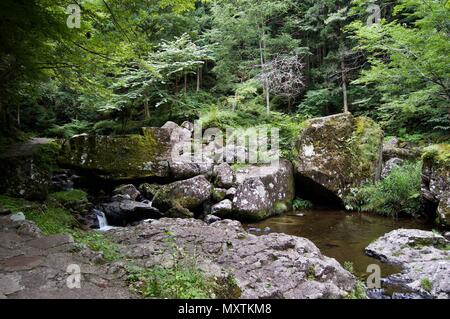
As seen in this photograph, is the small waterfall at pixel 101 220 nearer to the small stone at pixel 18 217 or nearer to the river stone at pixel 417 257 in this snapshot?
the small stone at pixel 18 217

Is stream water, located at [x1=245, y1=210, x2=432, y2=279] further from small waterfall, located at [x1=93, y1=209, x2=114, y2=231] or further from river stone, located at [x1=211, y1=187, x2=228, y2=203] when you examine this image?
small waterfall, located at [x1=93, y1=209, x2=114, y2=231]

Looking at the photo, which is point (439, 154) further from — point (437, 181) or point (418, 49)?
point (418, 49)

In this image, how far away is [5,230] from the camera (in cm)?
531

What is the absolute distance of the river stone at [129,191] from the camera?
32.6 ft

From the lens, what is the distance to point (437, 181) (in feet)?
28.0

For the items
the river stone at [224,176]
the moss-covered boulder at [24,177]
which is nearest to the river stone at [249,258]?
the moss-covered boulder at [24,177]

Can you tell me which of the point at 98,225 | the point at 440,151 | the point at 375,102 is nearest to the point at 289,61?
the point at 375,102

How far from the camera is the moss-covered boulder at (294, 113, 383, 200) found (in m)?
10.8

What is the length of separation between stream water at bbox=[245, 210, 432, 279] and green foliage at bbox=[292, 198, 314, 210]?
1.44 ft

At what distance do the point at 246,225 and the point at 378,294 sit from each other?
4.53 m

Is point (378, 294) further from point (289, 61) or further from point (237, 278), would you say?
point (289, 61)

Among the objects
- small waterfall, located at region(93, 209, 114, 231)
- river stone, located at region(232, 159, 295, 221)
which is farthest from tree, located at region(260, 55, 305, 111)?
small waterfall, located at region(93, 209, 114, 231)

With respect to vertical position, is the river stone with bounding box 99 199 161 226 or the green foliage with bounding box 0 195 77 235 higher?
Answer: the green foliage with bounding box 0 195 77 235

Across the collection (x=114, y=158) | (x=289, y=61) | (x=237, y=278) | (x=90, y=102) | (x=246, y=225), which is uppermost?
(x=289, y=61)
